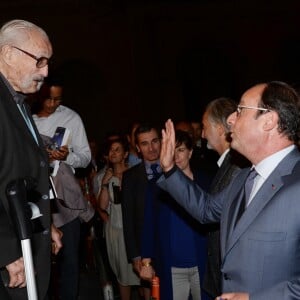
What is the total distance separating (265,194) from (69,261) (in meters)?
2.72

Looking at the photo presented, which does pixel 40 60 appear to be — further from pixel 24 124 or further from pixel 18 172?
pixel 18 172

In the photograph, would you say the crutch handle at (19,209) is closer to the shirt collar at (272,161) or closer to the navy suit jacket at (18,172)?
the navy suit jacket at (18,172)

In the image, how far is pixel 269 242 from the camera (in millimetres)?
2422

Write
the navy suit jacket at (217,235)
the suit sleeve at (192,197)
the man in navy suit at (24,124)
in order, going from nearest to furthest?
the man in navy suit at (24,124) < the suit sleeve at (192,197) < the navy suit jacket at (217,235)

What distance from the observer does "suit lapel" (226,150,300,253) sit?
8.24ft

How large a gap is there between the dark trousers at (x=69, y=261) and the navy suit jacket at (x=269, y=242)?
7.53 feet

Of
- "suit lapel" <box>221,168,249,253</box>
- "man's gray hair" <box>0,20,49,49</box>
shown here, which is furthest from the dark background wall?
"suit lapel" <box>221,168,249,253</box>

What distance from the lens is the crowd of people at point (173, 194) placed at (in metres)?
2.46

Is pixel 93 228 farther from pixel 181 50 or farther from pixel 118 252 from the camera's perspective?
pixel 181 50

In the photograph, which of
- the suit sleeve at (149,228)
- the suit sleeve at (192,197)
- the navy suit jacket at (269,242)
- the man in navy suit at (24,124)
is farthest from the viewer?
the suit sleeve at (149,228)

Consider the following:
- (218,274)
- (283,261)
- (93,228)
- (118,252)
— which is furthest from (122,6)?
(283,261)

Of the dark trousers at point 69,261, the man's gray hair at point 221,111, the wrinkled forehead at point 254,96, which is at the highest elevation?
the wrinkled forehead at point 254,96

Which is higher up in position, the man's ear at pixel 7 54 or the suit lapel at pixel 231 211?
the man's ear at pixel 7 54

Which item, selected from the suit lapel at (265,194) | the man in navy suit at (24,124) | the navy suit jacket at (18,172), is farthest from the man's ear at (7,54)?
the suit lapel at (265,194)
